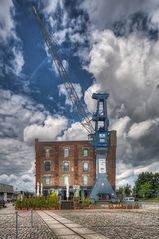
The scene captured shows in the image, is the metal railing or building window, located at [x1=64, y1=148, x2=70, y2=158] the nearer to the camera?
the metal railing

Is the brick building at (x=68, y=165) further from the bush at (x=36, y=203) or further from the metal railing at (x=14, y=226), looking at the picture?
the metal railing at (x=14, y=226)

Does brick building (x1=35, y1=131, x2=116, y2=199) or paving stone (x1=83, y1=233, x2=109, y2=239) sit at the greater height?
brick building (x1=35, y1=131, x2=116, y2=199)

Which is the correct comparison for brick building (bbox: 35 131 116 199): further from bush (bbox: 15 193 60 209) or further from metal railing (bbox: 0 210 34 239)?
metal railing (bbox: 0 210 34 239)

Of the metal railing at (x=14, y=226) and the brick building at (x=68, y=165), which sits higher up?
the brick building at (x=68, y=165)

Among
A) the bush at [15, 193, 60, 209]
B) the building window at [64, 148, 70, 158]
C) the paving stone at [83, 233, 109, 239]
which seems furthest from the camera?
the building window at [64, 148, 70, 158]

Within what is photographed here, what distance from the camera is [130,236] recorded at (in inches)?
624

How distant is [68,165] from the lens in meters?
77.9

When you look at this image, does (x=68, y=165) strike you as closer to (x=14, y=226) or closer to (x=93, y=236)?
(x=14, y=226)

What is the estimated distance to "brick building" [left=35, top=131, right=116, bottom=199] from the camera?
76.6 metres

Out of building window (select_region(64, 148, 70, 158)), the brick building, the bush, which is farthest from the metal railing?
building window (select_region(64, 148, 70, 158))

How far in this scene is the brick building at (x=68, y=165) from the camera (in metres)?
76.6

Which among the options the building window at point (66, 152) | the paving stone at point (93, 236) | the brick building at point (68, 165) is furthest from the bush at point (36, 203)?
the building window at point (66, 152)

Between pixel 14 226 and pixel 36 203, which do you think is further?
pixel 36 203

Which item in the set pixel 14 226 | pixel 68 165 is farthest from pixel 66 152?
pixel 14 226
